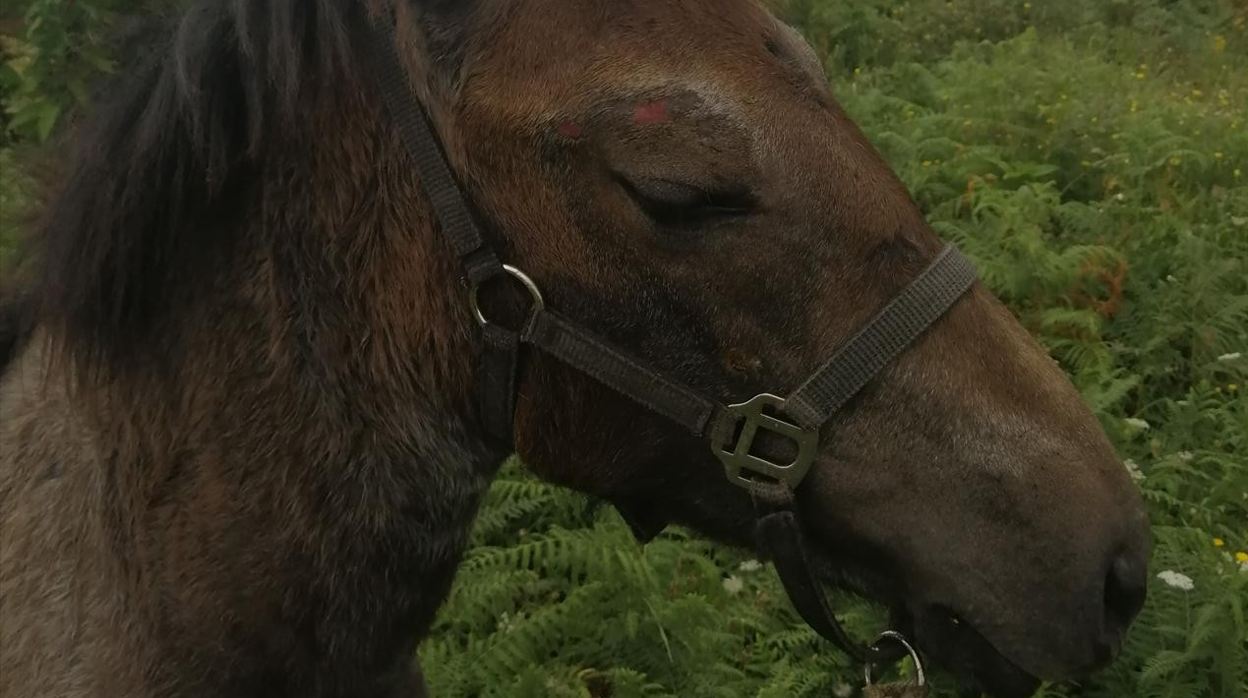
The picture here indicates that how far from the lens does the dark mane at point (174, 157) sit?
64.6 inches

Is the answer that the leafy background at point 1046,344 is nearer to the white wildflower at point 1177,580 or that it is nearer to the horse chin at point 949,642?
the white wildflower at point 1177,580

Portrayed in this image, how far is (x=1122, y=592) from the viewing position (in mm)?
1624

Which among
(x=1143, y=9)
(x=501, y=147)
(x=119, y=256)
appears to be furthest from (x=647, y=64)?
(x=1143, y=9)

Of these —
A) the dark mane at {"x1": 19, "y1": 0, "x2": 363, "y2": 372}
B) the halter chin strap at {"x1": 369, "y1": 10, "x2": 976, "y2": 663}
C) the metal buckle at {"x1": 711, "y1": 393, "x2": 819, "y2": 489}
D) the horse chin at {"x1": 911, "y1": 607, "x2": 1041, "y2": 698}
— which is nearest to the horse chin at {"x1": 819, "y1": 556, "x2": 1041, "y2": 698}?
the horse chin at {"x1": 911, "y1": 607, "x2": 1041, "y2": 698}

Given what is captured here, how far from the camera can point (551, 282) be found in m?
1.66

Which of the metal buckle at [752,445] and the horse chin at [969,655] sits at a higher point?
the metal buckle at [752,445]

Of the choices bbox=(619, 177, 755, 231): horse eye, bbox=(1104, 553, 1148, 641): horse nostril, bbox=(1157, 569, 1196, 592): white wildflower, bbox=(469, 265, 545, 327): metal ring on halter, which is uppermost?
bbox=(619, 177, 755, 231): horse eye

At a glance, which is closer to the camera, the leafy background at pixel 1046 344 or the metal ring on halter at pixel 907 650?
the metal ring on halter at pixel 907 650

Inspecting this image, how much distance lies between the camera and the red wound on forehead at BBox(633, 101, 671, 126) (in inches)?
59.8

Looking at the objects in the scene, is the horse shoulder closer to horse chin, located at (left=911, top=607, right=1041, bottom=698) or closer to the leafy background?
the leafy background

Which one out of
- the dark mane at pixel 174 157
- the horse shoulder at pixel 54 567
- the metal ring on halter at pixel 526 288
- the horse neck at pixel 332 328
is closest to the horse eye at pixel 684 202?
the metal ring on halter at pixel 526 288

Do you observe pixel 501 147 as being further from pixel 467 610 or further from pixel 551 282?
pixel 467 610

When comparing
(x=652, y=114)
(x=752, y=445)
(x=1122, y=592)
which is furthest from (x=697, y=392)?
(x=1122, y=592)

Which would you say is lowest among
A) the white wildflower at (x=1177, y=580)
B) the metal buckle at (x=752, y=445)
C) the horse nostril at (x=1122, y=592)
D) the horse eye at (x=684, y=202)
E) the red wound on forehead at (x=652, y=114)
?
the white wildflower at (x=1177, y=580)
